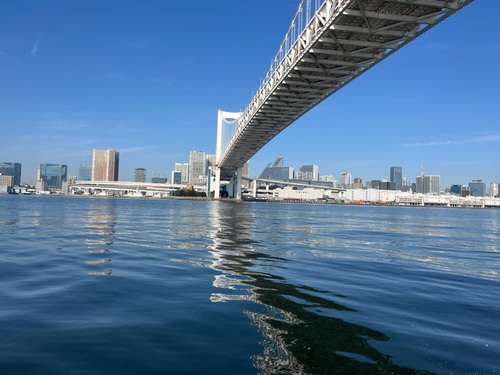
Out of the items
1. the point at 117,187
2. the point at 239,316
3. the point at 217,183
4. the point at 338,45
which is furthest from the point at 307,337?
the point at 117,187

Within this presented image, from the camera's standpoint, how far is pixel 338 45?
65.7 feet

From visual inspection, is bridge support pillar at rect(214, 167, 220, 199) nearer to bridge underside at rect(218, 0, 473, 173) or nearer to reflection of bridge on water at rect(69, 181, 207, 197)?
bridge underside at rect(218, 0, 473, 173)

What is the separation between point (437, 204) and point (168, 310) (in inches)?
6519

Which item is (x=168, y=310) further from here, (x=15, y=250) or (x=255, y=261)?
(x=15, y=250)

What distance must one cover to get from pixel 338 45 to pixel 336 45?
1.42 metres

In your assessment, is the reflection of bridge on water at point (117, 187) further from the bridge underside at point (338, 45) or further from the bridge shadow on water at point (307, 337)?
the bridge shadow on water at point (307, 337)

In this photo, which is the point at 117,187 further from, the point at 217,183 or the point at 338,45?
the point at 338,45

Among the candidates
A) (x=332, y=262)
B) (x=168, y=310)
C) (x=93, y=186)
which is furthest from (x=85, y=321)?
(x=93, y=186)

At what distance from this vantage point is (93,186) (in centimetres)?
15450

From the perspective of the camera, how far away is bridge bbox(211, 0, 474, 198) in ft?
54.6

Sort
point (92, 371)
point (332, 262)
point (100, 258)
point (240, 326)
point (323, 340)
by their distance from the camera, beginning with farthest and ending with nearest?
point (332, 262) < point (100, 258) < point (240, 326) < point (323, 340) < point (92, 371)

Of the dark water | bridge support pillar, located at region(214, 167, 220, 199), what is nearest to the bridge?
the dark water

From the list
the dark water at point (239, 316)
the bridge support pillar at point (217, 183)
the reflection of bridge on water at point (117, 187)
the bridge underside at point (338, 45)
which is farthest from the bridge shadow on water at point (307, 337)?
the reflection of bridge on water at point (117, 187)

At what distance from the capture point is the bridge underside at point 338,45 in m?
16.6
